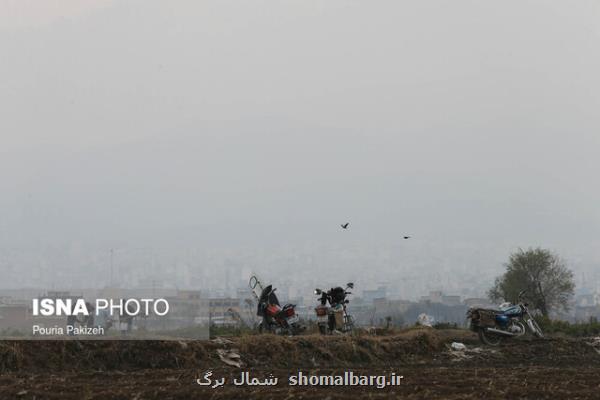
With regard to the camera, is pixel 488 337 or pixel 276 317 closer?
pixel 276 317

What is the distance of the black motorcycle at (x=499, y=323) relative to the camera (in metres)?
25.7

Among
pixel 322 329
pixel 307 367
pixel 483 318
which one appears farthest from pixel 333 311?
pixel 307 367

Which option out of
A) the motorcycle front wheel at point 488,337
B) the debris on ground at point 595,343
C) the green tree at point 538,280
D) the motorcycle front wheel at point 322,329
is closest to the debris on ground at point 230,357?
the motorcycle front wheel at point 322,329

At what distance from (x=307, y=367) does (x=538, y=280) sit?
2735 cm

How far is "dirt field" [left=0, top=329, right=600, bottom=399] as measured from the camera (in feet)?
46.4

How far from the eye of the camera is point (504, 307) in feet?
87.1

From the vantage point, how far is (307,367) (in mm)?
19328

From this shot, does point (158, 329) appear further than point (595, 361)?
No

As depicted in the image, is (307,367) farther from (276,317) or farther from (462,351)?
(462,351)

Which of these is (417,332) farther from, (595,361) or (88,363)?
(88,363)

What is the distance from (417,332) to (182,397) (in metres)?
12.5

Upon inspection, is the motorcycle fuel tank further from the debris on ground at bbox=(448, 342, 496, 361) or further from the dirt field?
the debris on ground at bbox=(448, 342, 496, 361)

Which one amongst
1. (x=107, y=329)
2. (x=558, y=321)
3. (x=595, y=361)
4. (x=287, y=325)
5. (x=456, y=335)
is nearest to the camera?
(x=107, y=329)

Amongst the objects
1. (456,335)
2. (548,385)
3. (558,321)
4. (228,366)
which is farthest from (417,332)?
(558,321)
